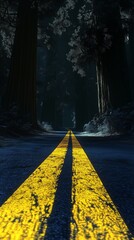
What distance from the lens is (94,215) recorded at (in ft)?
6.83

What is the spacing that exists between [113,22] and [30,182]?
58.7 feet

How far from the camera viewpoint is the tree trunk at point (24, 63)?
19.7 meters

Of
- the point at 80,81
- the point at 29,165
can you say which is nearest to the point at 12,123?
the point at 29,165

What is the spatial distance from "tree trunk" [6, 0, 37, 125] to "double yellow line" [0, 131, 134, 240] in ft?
53.4

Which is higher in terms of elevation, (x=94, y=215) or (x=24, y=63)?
(x=24, y=63)

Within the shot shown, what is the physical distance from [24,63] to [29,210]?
1916 cm

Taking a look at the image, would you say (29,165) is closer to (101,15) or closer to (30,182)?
(30,182)

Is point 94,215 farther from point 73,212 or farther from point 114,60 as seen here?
point 114,60

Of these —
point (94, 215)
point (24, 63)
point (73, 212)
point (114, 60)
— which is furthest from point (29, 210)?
point (24, 63)

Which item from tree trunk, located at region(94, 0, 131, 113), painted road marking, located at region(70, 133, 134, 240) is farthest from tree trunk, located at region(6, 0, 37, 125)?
painted road marking, located at region(70, 133, 134, 240)

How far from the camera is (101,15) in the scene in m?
19.7

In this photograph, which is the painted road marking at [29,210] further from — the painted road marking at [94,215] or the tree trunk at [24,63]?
the tree trunk at [24,63]

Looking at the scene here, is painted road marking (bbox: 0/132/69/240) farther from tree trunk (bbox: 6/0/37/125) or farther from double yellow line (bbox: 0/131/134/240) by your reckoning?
tree trunk (bbox: 6/0/37/125)

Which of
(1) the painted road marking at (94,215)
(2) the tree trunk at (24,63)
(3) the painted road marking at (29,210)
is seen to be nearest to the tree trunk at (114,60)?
(2) the tree trunk at (24,63)
